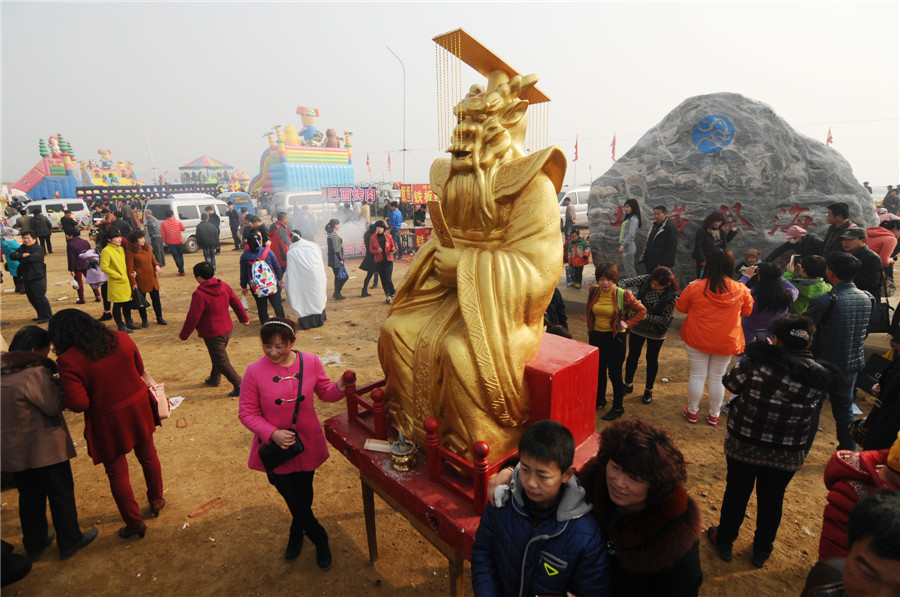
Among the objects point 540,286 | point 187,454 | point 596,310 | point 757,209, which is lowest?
point 187,454

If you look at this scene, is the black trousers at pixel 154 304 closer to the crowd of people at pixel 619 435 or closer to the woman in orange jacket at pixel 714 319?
the crowd of people at pixel 619 435

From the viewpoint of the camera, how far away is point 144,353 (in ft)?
23.4

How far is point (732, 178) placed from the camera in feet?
26.2

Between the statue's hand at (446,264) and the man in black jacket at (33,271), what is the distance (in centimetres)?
876

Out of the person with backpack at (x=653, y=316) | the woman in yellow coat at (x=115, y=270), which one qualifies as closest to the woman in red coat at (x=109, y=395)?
the person with backpack at (x=653, y=316)

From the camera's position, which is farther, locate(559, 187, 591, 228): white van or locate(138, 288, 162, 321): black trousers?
locate(559, 187, 591, 228): white van

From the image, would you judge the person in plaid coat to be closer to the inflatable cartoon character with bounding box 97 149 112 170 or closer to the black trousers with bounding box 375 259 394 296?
the black trousers with bounding box 375 259 394 296

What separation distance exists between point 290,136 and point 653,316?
34.1m

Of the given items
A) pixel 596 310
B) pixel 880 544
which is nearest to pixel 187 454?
pixel 596 310

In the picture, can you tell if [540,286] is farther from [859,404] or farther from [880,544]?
[859,404]

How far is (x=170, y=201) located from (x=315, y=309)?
11.8m

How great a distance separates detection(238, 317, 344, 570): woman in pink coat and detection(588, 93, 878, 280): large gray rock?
7676 mm

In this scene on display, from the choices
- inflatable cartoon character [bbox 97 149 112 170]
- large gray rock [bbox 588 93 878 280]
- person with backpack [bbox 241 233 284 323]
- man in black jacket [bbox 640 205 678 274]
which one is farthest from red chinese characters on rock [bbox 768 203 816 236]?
inflatable cartoon character [bbox 97 149 112 170]

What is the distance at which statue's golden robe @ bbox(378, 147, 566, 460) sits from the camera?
2.61m
